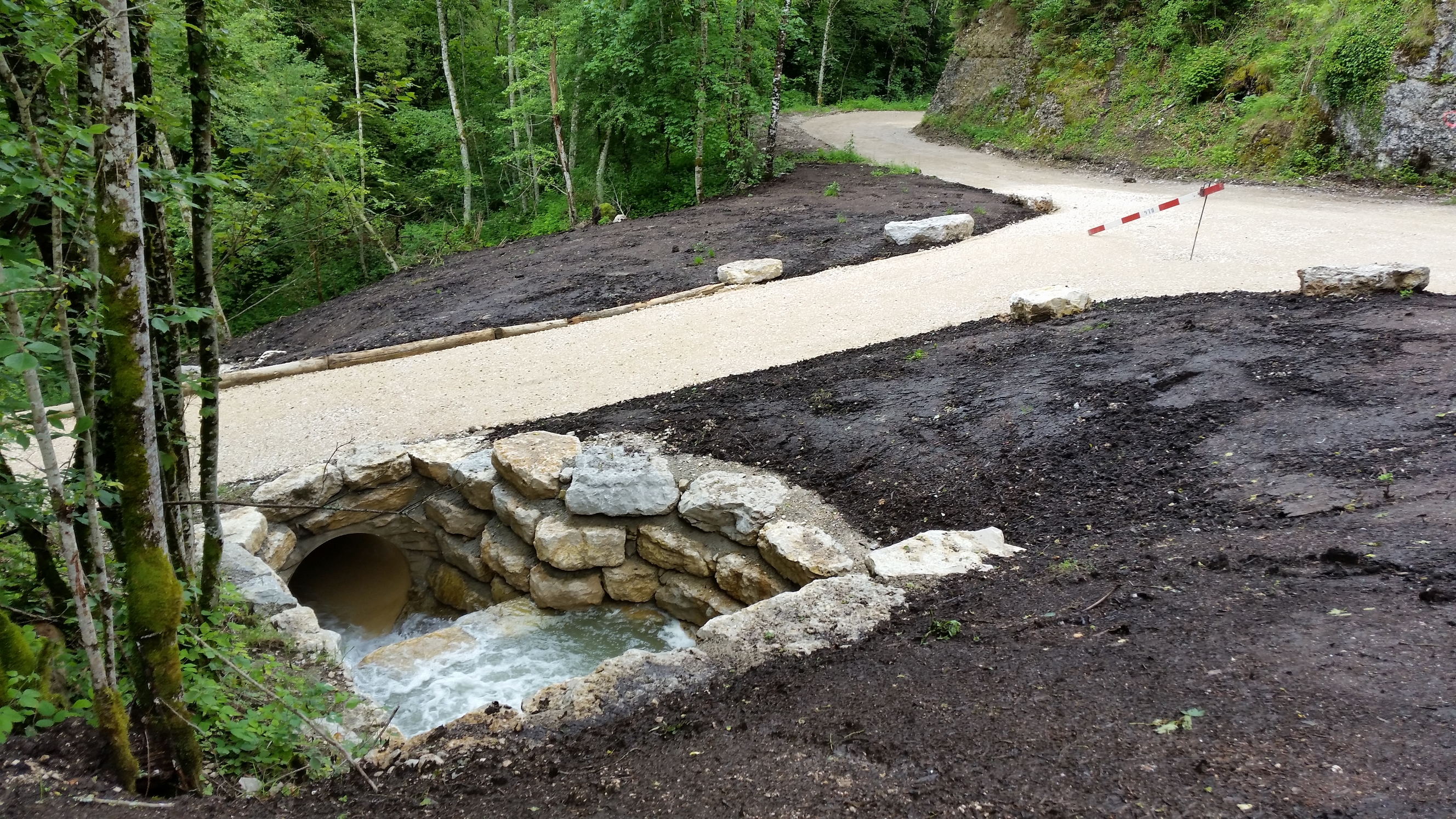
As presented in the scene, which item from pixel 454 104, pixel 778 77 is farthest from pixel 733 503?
pixel 454 104

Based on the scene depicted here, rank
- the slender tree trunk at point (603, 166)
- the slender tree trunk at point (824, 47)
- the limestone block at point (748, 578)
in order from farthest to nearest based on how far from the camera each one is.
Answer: the slender tree trunk at point (824, 47), the slender tree trunk at point (603, 166), the limestone block at point (748, 578)

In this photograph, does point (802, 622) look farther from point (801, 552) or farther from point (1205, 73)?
point (1205, 73)

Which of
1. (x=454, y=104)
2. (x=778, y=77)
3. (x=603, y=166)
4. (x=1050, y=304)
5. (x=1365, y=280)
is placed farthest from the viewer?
(x=603, y=166)

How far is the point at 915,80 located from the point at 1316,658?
→ 38.6 m

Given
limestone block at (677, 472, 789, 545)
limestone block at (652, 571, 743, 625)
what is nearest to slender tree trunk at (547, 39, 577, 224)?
limestone block at (677, 472, 789, 545)

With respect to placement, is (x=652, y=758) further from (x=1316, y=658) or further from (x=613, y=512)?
(x=613, y=512)

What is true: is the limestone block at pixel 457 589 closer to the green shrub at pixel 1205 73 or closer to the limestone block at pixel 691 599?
the limestone block at pixel 691 599

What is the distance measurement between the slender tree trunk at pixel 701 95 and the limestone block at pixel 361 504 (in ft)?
38.8

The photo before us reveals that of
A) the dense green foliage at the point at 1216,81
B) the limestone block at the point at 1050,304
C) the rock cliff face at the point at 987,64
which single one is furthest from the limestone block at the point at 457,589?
the rock cliff face at the point at 987,64

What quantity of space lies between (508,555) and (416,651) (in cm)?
104

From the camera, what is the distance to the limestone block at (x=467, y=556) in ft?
23.3

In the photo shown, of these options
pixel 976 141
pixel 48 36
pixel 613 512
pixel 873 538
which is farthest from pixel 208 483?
pixel 976 141

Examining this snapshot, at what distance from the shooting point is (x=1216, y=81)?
16.7 meters

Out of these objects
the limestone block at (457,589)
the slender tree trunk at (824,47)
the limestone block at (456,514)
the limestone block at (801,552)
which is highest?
the slender tree trunk at (824,47)
